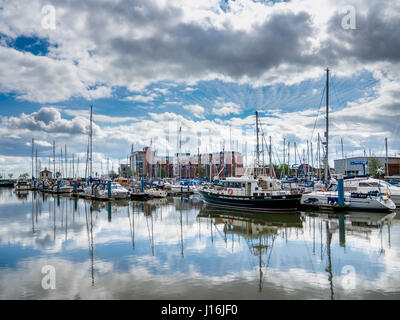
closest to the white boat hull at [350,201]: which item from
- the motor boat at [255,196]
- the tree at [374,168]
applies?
the motor boat at [255,196]

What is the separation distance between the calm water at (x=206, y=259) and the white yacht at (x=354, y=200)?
3880mm

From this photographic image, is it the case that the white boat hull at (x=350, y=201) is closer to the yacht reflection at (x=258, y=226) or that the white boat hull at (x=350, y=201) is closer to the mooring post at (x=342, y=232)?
the yacht reflection at (x=258, y=226)

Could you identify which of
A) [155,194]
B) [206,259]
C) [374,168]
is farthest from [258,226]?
[374,168]

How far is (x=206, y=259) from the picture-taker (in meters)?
14.2

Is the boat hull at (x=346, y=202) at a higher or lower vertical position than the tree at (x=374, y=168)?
lower

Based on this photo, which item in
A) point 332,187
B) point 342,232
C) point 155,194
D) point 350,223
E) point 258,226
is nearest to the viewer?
point 342,232

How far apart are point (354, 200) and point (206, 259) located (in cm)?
2264

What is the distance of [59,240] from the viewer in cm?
1919

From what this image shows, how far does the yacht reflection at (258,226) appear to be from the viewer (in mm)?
15486

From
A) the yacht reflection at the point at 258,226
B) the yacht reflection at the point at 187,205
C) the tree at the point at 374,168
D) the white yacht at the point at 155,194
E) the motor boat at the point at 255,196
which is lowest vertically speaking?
the yacht reflection at the point at 187,205

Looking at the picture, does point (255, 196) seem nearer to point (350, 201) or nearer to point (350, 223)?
point (350, 223)
